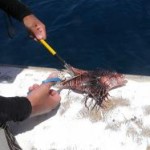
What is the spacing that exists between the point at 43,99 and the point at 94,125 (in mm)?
479

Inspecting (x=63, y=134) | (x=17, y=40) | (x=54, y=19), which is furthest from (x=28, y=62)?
(x=63, y=134)

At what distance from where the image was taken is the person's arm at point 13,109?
296cm

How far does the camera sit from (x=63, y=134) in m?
3.26

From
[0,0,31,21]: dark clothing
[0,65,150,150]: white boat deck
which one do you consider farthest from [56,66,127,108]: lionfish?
[0,0,31,21]: dark clothing

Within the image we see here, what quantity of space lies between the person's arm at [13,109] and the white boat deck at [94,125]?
0.29m

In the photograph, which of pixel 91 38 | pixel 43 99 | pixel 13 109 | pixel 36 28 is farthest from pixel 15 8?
pixel 91 38

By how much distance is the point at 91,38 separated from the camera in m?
5.91

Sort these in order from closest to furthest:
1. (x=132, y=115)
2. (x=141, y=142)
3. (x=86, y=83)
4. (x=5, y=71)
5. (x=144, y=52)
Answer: (x=141, y=142) → (x=132, y=115) → (x=86, y=83) → (x=5, y=71) → (x=144, y=52)

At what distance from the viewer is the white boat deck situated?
10.3 ft

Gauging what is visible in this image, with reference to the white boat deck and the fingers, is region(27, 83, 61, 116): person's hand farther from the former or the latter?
the fingers

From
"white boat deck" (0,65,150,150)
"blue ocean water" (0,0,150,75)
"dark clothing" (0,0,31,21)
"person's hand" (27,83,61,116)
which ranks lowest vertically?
"white boat deck" (0,65,150,150)

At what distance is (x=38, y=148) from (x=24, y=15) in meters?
1.28

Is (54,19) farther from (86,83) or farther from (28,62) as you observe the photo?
(86,83)

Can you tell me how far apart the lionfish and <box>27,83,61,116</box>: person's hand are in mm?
216
